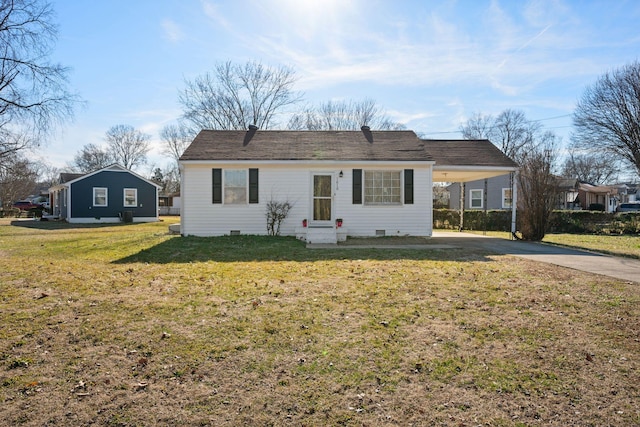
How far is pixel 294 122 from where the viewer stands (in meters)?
35.9

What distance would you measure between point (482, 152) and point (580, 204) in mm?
31322

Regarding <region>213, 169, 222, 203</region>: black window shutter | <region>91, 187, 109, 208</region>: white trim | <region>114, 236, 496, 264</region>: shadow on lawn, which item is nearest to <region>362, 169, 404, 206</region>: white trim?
<region>114, 236, 496, 264</region>: shadow on lawn

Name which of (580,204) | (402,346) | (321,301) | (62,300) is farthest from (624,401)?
(580,204)

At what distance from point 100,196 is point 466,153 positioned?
2480cm

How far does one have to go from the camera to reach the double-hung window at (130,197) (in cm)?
2895

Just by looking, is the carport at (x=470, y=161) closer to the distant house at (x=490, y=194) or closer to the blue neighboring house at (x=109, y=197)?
the distant house at (x=490, y=194)

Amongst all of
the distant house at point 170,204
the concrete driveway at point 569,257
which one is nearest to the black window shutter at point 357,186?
the concrete driveway at point 569,257

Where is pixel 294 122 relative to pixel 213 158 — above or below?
above

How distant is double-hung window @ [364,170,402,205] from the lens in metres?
14.6

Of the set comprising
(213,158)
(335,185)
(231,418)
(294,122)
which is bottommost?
(231,418)

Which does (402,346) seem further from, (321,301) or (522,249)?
(522,249)

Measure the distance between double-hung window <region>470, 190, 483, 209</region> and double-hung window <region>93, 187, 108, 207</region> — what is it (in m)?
26.2

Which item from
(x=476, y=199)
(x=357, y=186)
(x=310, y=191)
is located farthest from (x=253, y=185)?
(x=476, y=199)

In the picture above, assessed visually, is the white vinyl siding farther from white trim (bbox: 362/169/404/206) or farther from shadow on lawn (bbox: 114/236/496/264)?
shadow on lawn (bbox: 114/236/496/264)
